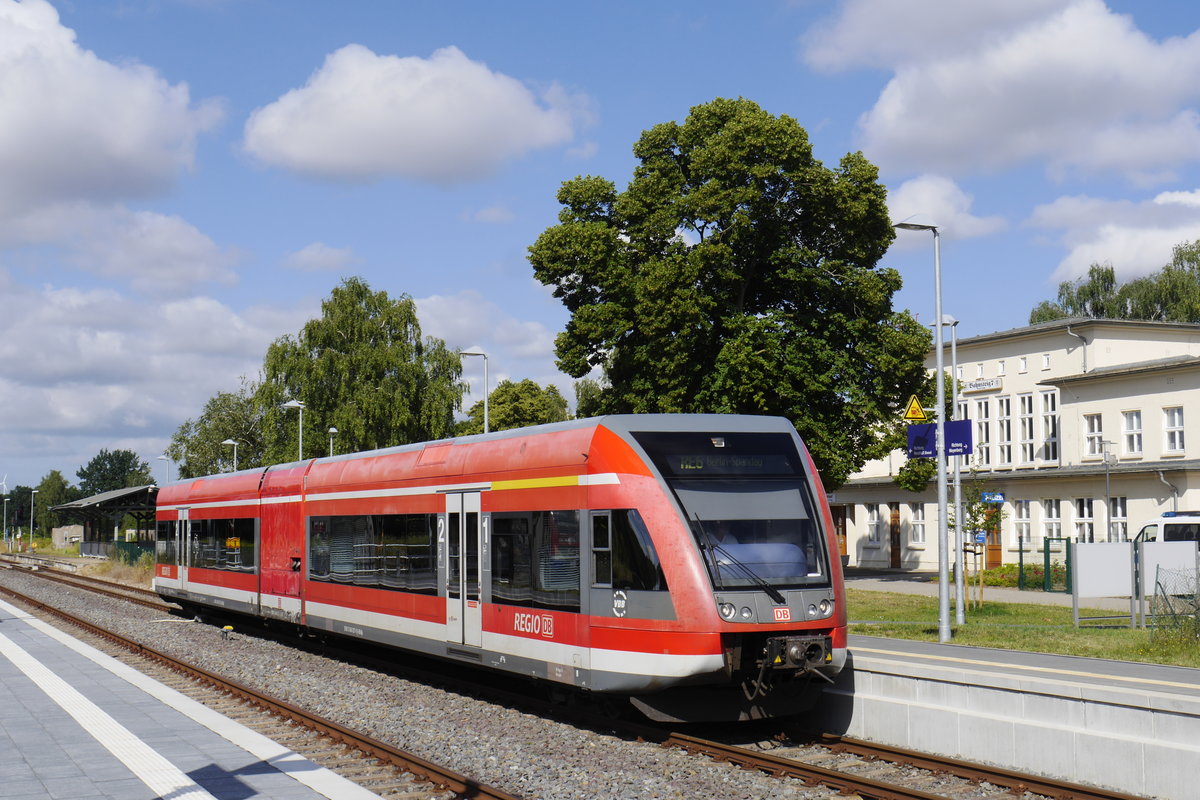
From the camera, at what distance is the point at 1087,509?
40.8 m

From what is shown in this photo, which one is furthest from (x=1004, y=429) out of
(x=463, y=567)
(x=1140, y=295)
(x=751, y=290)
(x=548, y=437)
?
(x=548, y=437)

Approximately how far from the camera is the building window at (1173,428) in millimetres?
38781

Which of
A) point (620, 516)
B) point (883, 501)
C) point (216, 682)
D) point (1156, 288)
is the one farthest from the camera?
point (1156, 288)

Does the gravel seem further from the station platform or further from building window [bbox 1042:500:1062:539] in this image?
building window [bbox 1042:500:1062:539]

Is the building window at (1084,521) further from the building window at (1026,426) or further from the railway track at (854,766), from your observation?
the railway track at (854,766)

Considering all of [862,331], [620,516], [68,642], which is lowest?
[68,642]

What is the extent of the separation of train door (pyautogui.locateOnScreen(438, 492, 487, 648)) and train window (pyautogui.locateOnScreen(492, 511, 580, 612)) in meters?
0.53

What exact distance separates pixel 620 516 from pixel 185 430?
96077 millimetres

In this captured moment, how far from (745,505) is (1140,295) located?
62.6 meters

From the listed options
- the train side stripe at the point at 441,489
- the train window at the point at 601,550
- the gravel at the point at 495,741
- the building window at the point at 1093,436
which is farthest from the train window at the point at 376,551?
the building window at the point at 1093,436

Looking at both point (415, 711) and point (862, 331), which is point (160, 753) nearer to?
point (415, 711)

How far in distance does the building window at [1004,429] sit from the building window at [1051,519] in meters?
4.39

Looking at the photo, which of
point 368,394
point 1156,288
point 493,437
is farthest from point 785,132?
point 1156,288

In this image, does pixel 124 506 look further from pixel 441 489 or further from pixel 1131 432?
pixel 441 489
